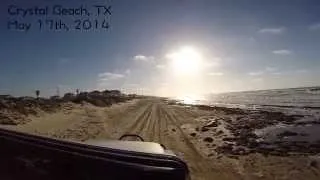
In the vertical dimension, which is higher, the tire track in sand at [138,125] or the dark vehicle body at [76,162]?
the dark vehicle body at [76,162]

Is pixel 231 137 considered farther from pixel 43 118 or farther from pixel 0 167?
pixel 0 167

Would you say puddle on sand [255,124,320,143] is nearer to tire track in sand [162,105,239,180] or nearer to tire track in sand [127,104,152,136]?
tire track in sand [162,105,239,180]

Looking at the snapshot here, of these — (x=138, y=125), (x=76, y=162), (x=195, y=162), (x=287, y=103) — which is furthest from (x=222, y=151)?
(x=287, y=103)

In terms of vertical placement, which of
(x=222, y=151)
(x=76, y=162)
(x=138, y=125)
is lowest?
(x=222, y=151)

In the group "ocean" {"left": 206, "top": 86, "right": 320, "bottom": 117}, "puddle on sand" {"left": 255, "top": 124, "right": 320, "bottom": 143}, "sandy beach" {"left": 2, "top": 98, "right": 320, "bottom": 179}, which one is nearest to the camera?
"sandy beach" {"left": 2, "top": 98, "right": 320, "bottom": 179}

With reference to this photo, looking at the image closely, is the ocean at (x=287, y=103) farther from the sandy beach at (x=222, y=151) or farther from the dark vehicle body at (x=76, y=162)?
the dark vehicle body at (x=76, y=162)

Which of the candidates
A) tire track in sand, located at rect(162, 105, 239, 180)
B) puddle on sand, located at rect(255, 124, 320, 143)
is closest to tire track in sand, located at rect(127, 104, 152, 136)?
tire track in sand, located at rect(162, 105, 239, 180)

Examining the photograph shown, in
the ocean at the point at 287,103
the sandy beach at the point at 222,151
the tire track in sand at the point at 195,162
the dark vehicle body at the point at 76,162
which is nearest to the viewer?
the dark vehicle body at the point at 76,162

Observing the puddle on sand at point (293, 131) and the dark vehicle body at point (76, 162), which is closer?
the dark vehicle body at point (76, 162)

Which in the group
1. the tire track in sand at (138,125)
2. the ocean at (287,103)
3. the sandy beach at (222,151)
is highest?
the ocean at (287,103)

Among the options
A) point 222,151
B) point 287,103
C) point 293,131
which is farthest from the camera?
point 287,103

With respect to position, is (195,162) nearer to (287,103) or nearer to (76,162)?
(76,162)

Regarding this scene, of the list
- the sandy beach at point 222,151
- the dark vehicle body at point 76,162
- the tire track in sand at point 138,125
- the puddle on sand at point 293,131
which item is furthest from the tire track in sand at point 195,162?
the dark vehicle body at point 76,162

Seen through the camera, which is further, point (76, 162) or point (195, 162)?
point (195, 162)
